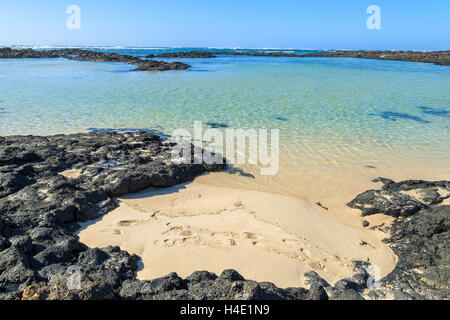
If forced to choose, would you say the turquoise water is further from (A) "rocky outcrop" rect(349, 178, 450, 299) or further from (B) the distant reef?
(B) the distant reef

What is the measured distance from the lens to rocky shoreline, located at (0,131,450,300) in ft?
9.42

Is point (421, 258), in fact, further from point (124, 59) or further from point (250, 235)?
point (124, 59)

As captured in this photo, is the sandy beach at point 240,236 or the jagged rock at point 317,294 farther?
the sandy beach at point 240,236

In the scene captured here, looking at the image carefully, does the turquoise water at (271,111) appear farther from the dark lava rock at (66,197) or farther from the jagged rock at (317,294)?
the jagged rock at (317,294)

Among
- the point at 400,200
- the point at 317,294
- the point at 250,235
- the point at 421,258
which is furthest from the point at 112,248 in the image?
the point at 400,200

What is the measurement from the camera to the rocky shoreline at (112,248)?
287 centimetres

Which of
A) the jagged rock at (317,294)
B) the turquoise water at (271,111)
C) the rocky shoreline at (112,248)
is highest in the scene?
the turquoise water at (271,111)

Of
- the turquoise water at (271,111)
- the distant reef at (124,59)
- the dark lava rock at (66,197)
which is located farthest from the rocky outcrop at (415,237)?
the distant reef at (124,59)

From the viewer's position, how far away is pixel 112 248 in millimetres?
3896

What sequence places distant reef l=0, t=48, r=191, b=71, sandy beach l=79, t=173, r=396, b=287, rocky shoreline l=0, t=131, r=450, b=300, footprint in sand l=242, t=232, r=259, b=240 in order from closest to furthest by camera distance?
rocky shoreline l=0, t=131, r=450, b=300 < sandy beach l=79, t=173, r=396, b=287 < footprint in sand l=242, t=232, r=259, b=240 < distant reef l=0, t=48, r=191, b=71

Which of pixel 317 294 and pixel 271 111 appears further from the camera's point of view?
pixel 271 111

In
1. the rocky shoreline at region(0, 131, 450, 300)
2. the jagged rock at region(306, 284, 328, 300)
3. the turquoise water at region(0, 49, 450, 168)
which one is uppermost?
the turquoise water at region(0, 49, 450, 168)

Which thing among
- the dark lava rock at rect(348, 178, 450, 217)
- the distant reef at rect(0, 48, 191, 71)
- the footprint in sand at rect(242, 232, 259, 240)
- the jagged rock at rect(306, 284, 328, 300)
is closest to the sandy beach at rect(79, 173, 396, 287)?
the footprint in sand at rect(242, 232, 259, 240)
